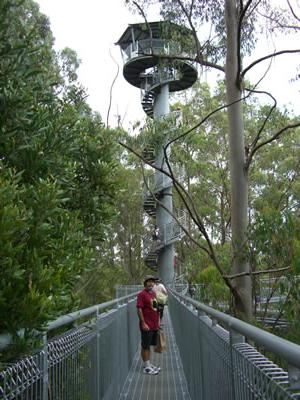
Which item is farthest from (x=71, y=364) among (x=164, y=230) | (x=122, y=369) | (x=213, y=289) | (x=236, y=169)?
(x=164, y=230)

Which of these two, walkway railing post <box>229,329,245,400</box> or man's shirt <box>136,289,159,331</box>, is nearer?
walkway railing post <box>229,329,245,400</box>

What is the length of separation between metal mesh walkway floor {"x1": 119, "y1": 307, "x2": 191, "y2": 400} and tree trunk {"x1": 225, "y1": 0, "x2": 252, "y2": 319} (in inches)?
63.7

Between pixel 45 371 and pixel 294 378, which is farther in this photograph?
pixel 45 371

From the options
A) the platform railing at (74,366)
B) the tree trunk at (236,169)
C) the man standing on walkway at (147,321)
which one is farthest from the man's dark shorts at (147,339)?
the tree trunk at (236,169)

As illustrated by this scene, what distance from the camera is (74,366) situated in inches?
141

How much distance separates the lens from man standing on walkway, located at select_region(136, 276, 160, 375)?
799 cm

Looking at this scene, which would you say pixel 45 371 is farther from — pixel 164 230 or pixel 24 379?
pixel 164 230

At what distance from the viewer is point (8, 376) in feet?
7.13

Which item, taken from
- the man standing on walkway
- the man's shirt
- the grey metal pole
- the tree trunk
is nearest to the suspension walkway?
the man standing on walkway

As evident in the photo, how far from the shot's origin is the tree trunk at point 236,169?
30.7 feet

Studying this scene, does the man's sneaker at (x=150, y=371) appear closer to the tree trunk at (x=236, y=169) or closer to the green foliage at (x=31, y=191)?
the tree trunk at (x=236, y=169)

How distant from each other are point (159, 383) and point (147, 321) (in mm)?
1039

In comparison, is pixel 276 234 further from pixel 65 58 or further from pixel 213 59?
pixel 65 58

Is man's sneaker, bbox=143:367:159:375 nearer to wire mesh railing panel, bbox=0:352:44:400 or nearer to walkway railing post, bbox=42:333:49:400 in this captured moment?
walkway railing post, bbox=42:333:49:400
